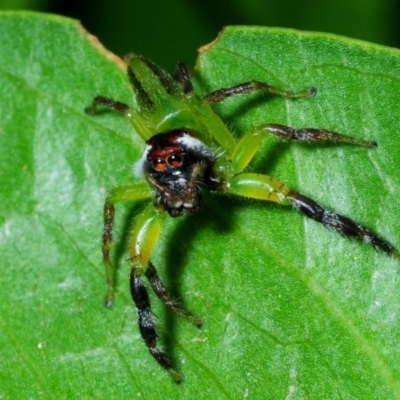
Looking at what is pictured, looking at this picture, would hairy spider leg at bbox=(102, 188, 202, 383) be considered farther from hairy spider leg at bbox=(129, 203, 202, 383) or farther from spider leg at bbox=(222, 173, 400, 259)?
spider leg at bbox=(222, 173, 400, 259)

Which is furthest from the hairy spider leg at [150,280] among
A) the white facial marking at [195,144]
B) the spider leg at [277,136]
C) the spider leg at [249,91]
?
the spider leg at [249,91]

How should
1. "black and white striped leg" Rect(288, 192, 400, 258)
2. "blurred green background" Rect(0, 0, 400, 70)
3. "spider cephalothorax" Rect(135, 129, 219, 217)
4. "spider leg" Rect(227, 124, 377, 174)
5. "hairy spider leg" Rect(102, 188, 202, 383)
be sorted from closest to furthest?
"black and white striped leg" Rect(288, 192, 400, 258), "spider leg" Rect(227, 124, 377, 174), "hairy spider leg" Rect(102, 188, 202, 383), "spider cephalothorax" Rect(135, 129, 219, 217), "blurred green background" Rect(0, 0, 400, 70)

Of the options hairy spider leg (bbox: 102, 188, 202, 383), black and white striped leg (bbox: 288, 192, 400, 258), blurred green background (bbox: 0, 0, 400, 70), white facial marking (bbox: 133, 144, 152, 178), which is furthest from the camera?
blurred green background (bbox: 0, 0, 400, 70)

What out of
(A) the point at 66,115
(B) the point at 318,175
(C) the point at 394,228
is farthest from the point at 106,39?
(C) the point at 394,228

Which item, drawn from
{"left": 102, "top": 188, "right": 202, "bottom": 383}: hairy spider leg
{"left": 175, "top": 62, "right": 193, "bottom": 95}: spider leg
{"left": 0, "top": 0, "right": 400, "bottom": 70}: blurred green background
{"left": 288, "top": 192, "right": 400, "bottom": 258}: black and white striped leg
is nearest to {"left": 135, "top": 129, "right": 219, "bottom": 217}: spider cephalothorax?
{"left": 102, "top": 188, "right": 202, "bottom": 383}: hairy spider leg

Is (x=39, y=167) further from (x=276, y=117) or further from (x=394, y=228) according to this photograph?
(x=394, y=228)

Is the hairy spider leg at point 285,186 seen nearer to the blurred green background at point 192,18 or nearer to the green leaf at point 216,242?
the green leaf at point 216,242
